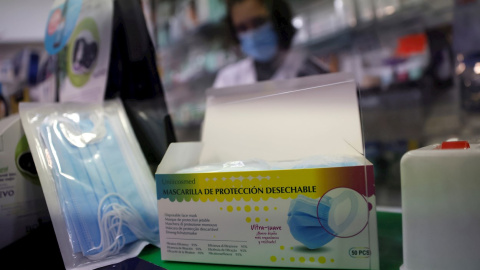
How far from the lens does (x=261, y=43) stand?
1482mm

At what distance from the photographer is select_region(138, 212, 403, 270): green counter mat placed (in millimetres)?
538

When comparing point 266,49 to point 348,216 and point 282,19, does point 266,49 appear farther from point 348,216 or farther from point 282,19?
point 348,216

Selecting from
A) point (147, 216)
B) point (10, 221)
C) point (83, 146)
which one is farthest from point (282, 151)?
point (10, 221)

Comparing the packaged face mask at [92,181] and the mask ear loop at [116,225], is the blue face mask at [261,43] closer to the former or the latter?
the packaged face mask at [92,181]

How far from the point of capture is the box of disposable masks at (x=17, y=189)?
712 millimetres

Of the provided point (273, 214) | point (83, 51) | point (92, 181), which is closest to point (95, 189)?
point (92, 181)

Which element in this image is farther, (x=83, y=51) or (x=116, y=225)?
(x=83, y=51)

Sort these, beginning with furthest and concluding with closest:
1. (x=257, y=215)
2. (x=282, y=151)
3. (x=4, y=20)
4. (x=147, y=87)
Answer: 1. (x=4, y=20)
2. (x=147, y=87)
3. (x=282, y=151)
4. (x=257, y=215)

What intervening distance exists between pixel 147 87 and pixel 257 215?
53 centimetres

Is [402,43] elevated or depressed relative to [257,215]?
elevated

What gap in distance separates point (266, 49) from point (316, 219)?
1.11 meters

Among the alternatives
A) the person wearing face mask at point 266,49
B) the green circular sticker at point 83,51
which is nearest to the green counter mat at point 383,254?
the green circular sticker at point 83,51

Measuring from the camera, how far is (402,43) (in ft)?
4.23

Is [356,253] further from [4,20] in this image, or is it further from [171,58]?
[171,58]
